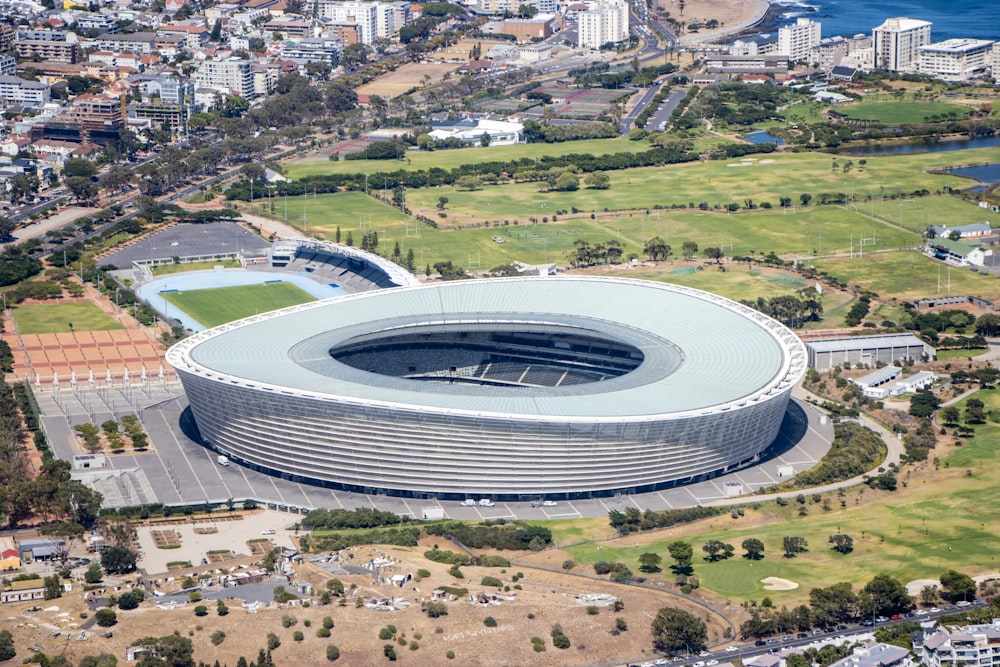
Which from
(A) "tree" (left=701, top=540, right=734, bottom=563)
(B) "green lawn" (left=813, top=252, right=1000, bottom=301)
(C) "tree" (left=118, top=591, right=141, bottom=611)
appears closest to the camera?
(C) "tree" (left=118, top=591, right=141, bottom=611)

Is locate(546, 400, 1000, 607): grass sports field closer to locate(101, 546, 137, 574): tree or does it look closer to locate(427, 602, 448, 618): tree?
locate(427, 602, 448, 618): tree

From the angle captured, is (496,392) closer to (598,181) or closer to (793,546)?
(793,546)

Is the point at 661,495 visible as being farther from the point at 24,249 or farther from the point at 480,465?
the point at 24,249

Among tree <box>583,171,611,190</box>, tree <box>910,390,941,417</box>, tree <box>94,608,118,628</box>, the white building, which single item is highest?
tree <box>583,171,611,190</box>

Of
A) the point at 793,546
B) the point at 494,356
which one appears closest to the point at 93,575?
→ the point at 793,546

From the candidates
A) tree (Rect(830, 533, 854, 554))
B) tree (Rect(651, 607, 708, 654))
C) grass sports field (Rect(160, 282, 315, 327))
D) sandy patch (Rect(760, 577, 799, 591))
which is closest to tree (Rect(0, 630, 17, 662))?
tree (Rect(651, 607, 708, 654))

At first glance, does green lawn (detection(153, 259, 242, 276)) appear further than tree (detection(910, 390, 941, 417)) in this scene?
Yes

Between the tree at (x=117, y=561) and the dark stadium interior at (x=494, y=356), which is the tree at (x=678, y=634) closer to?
the tree at (x=117, y=561)

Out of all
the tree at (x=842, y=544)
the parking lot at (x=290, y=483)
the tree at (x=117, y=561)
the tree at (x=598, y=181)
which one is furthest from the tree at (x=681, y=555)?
the tree at (x=598, y=181)
